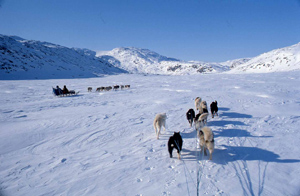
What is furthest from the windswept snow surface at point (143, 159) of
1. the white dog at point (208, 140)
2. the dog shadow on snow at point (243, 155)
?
the white dog at point (208, 140)

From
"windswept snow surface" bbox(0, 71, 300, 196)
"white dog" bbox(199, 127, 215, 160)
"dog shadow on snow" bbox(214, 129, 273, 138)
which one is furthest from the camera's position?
"dog shadow on snow" bbox(214, 129, 273, 138)

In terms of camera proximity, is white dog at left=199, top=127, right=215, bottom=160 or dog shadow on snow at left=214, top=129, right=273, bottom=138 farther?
dog shadow on snow at left=214, top=129, right=273, bottom=138

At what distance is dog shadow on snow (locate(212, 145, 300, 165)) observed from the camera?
14.3 feet

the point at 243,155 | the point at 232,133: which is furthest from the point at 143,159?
the point at 232,133

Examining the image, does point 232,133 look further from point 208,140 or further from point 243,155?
point 208,140

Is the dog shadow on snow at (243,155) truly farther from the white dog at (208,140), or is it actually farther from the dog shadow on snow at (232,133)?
the dog shadow on snow at (232,133)

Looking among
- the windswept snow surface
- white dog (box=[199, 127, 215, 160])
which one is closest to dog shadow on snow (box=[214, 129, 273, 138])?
the windswept snow surface

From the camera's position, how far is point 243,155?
4605 mm

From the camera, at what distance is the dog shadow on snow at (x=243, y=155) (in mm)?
4352

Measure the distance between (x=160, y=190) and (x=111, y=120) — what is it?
215 inches

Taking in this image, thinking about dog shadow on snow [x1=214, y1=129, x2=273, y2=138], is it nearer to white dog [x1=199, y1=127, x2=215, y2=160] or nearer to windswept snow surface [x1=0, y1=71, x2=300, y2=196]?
windswept snow surface [x1=0, y1=71, x2=300, y2=196]

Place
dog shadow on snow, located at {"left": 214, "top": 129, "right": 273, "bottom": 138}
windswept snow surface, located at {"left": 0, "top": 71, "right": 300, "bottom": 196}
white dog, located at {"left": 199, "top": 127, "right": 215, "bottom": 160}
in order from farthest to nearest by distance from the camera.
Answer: dog shadow on snow, located at {"left": 214, "top": 129, "right": 273, "bottom": 138} → white dog, located at {"left": 199, "top": 127, "right": 215, "bottom": 160} → windswept snow surface, located at {"left": 0, "top": 71, "right": 300, "bottom": 196}

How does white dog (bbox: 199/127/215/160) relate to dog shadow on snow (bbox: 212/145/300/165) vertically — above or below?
above

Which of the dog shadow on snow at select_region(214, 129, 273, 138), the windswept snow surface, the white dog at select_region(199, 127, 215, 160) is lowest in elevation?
the windswept snow surface
